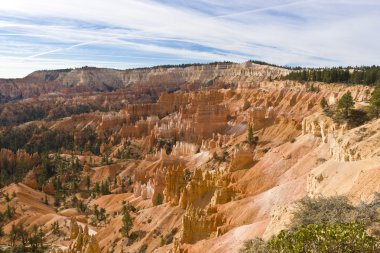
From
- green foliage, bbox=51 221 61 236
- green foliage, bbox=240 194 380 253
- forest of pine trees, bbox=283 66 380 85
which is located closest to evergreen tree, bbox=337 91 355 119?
green foliage, bbox=240 194 380 253

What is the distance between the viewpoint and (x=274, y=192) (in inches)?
1437

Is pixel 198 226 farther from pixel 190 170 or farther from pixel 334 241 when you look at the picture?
Result: pixel 190 170

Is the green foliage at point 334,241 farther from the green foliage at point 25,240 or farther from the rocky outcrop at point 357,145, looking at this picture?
the green foliage at point 25,240

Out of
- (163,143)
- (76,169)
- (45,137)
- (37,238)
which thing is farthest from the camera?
(45,137)

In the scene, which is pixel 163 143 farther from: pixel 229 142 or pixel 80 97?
pixel 80 97

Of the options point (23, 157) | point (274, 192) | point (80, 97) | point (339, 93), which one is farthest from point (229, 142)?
point (80, 97)

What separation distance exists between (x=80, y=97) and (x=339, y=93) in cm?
13100

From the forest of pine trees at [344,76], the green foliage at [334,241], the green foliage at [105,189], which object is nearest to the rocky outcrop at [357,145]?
the green foliage at [334,241]

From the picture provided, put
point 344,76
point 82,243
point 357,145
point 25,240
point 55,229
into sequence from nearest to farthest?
point 357,145 < point 82,243 < point 25,240 < point 55,229 < point 344,76

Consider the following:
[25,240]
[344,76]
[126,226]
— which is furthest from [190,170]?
[344,76]

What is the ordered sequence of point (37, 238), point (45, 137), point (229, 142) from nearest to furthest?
point (37, 238), point (229, 142), point (45, 137)

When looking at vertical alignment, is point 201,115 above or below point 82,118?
above

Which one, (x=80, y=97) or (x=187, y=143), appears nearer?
(x=187, y=143)

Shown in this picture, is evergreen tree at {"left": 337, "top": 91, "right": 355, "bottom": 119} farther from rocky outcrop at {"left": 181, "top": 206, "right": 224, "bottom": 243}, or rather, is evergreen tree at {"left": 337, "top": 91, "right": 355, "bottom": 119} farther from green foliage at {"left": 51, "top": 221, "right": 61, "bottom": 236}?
green foliage at {"left": 51, "top": 221, "right": 61, "bottom": 236}
